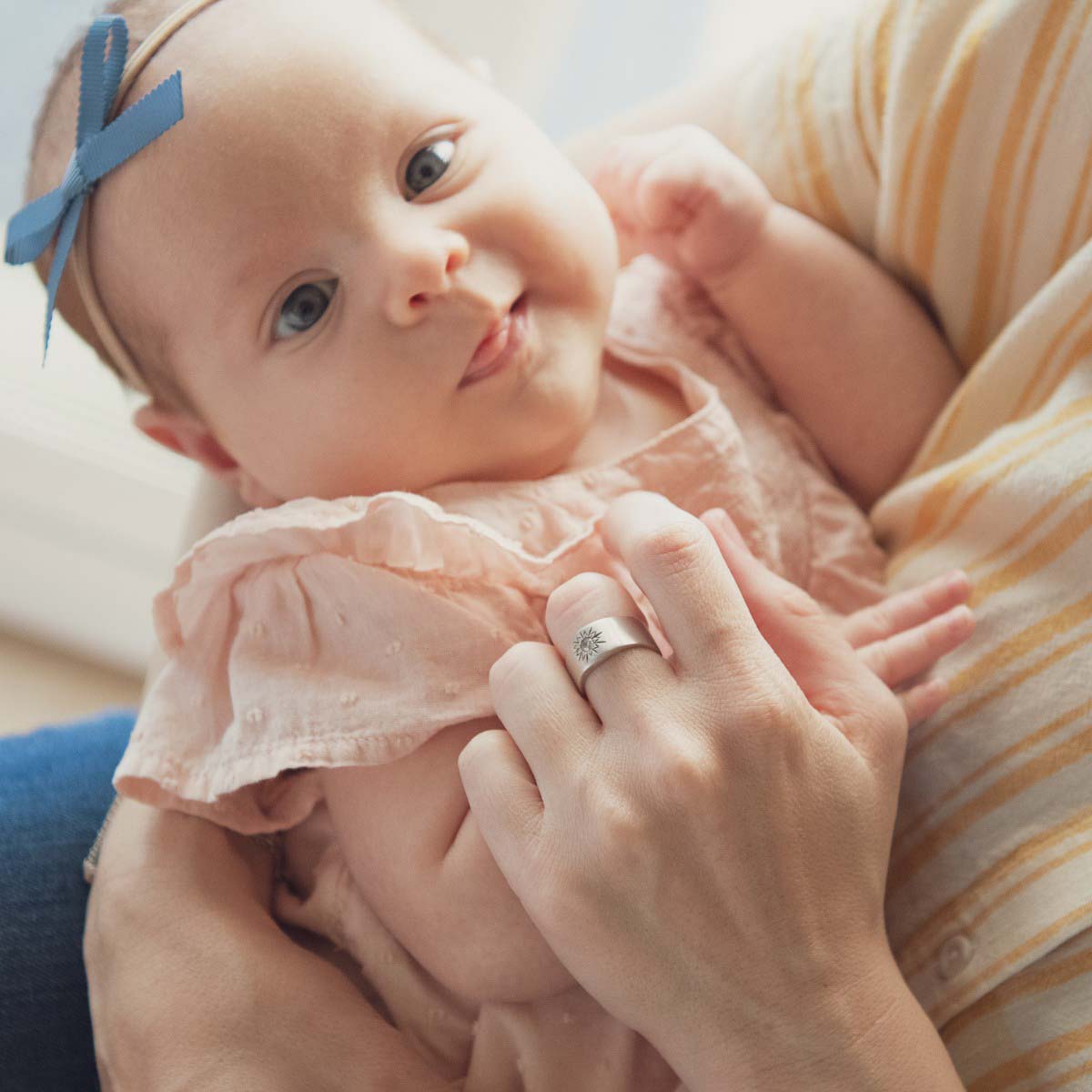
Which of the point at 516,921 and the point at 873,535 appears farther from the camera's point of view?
the point at 873,535

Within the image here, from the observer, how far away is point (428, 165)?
0.94 meters

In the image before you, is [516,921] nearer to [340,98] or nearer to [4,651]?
[340,98]

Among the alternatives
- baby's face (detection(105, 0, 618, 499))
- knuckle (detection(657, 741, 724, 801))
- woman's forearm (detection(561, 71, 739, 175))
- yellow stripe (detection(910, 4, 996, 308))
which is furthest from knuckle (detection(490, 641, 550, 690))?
woman's forearm (detection(561, 71, 739, 175))

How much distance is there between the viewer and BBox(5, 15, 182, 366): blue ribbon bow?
2.92 feet

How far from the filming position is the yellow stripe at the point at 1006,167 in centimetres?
90

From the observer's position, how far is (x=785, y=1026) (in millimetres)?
715

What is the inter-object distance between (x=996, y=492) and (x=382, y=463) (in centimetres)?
50

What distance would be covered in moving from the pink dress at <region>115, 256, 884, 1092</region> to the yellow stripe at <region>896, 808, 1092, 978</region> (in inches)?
8.2

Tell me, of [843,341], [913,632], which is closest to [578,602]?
[913,632]

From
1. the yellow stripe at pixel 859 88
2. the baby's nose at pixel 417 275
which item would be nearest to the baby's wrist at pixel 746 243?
the yellow stripe at pixel 859 88

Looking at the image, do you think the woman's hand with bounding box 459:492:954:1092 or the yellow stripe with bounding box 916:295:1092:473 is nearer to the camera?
the woman's hand with bounding box 459:492:954:1092

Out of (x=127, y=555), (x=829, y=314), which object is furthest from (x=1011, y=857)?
(x=127, y=555)

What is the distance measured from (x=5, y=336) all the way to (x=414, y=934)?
1.36 m

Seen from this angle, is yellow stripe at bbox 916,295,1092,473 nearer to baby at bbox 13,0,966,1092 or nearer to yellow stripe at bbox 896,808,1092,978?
baby at bbox 13,0,966,1092
